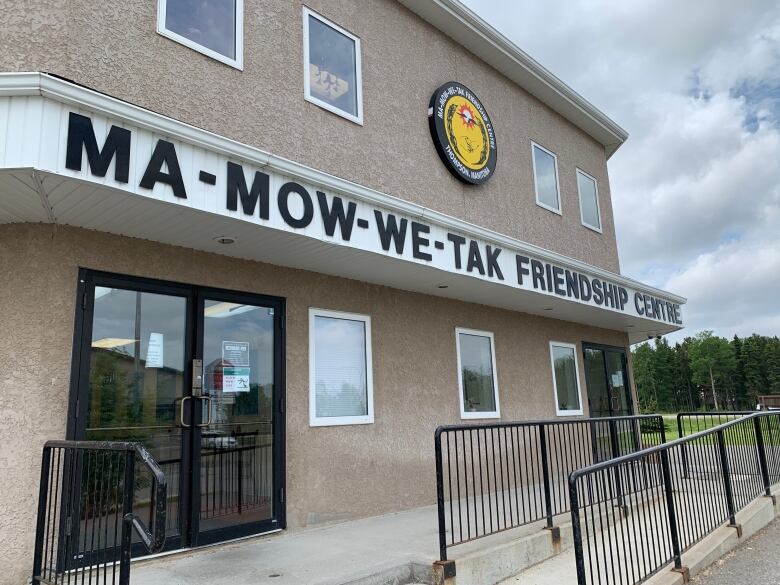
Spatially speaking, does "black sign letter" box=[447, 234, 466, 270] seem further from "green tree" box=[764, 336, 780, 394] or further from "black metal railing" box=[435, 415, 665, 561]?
"green tree" box=[764, 336, 780, 394]

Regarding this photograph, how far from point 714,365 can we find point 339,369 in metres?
99.6

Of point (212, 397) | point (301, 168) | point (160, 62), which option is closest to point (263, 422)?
point (212, 397)

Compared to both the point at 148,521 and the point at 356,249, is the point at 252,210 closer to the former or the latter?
the point at 356,249

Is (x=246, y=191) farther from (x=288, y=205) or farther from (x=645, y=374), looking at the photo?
(x=645, y=374)

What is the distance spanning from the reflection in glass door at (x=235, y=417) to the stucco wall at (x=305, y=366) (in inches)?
10.5

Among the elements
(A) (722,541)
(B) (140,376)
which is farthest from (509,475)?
(B) (140,376)

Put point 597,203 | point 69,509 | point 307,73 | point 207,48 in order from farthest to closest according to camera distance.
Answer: point 597,203 → point 307,73 → point 207,48 → point 69,509

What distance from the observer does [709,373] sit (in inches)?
3639

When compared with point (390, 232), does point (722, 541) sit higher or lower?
lower

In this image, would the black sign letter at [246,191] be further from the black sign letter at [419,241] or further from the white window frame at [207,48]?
the black sign letter at [419,241]

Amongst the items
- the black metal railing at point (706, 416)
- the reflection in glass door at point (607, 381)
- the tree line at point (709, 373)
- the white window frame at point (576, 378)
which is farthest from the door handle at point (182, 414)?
the tree line at point (709, 373)

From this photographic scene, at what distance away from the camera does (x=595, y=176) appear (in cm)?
1250

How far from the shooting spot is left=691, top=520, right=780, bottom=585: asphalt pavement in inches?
205

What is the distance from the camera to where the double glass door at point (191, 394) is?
4.91 m
